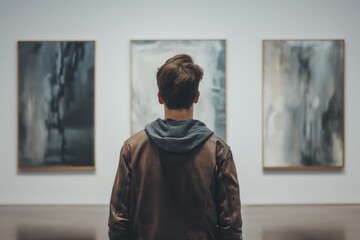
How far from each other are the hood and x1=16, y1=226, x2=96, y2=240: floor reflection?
3039mm

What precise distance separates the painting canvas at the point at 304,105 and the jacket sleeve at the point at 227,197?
14.6 ft

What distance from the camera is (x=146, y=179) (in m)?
2.53

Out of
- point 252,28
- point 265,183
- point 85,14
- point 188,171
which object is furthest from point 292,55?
point 188,171

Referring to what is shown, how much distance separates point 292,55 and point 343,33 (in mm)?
763

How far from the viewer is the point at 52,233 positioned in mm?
5531

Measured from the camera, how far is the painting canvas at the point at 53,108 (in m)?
6.93

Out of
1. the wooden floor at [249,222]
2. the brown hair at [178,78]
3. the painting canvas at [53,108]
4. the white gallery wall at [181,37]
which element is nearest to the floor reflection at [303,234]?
the wooden floor at [249,222]

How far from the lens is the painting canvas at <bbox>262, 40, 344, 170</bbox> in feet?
22.7

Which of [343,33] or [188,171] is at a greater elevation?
[343,33]

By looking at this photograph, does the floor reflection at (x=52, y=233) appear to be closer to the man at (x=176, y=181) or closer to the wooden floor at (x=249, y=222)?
the wooden floor at (x=249, y=222)

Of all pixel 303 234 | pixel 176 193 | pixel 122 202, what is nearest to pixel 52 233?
pixel 303 234

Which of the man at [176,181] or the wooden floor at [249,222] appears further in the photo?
the wooden floor at [249,222]

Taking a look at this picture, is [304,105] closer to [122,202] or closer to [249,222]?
[249,222]

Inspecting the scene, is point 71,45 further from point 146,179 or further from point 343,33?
point 146,179
